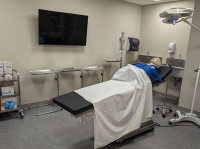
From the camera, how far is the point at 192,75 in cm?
338

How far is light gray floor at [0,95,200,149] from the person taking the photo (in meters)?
2.35

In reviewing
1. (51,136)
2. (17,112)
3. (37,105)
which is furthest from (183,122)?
(17,112)

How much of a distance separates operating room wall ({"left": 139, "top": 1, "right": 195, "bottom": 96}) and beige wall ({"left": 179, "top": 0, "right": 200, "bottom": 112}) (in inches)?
32.2

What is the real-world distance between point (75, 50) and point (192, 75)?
2.49m

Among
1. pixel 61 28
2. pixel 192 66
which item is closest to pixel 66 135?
pixel 61 28

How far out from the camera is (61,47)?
12.2 ft

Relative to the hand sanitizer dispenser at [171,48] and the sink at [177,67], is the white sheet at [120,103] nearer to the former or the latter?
the sink at [177,67]

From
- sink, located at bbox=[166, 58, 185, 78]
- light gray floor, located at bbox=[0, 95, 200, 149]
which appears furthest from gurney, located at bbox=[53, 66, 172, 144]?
sink, located at bbox=[166, 58, 185, 78]

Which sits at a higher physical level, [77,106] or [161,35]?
[161,35]

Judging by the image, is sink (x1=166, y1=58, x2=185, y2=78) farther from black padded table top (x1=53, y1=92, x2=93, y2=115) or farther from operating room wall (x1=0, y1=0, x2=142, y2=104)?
black padded table top (x1=53, y1=92, x2=93, y2=115)

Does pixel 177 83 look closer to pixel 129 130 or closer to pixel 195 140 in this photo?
pixel 195 140

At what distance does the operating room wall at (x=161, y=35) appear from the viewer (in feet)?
13.6

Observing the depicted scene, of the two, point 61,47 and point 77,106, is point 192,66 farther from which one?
point 61,47

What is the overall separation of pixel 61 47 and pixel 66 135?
1.91 m
